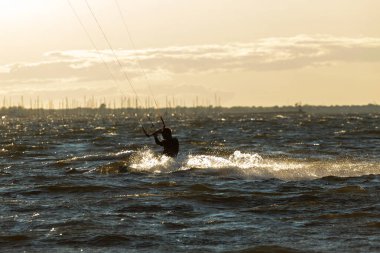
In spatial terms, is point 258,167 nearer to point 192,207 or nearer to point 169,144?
point 169,144

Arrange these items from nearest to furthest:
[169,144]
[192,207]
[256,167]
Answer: [192,207] < [256,167] < [169,144]

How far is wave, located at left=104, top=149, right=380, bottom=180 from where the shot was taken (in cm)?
2655

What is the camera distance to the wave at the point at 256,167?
26545mm

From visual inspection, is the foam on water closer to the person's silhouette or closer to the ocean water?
the ocean water

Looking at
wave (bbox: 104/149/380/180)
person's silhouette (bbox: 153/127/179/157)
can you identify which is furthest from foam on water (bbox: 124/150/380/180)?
person's silhouette (bbox: 153/127/179/157)

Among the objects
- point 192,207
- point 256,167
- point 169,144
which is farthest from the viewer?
point 169,144

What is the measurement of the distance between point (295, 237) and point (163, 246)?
2.44 meters

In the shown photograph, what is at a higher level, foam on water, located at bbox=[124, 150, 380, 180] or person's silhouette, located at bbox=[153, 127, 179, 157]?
person's silhouette, located at bbox=[153, 127, 179, 157]

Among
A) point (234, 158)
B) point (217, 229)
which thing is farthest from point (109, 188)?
point (234, 158)

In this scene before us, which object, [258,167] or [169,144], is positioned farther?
[169,144]

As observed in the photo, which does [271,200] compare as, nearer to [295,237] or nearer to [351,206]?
[351,206]

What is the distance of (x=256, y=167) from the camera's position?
28719 millimetres

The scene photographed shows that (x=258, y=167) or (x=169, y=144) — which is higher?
(x=169, y=144)

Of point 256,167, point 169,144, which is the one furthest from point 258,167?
point 169,144
